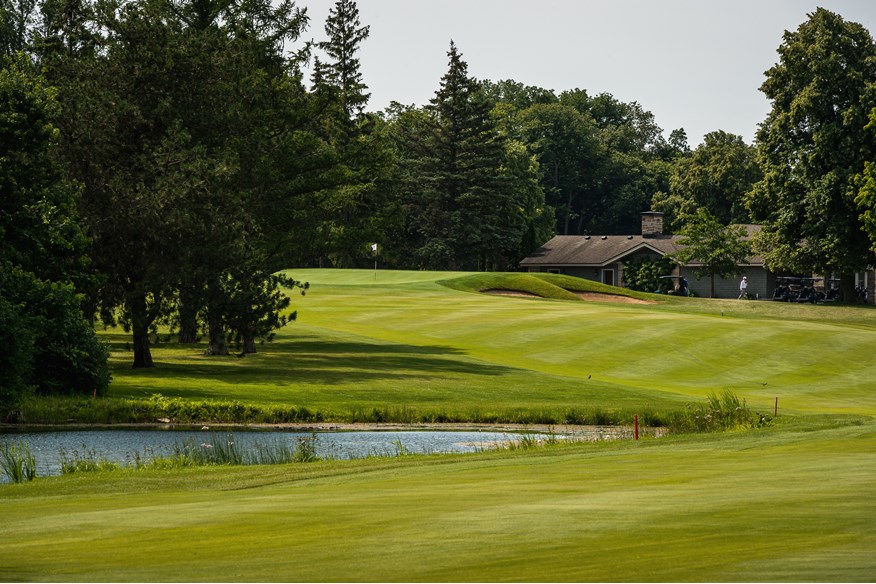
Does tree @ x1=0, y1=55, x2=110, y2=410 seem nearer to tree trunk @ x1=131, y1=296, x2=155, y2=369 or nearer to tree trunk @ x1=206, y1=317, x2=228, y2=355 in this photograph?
tree trunk @ x1=131, y1=296, x2=155, y2=369

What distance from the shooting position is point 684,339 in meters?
55.1

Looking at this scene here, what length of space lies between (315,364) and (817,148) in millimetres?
47782

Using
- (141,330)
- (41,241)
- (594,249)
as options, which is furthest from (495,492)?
(594,249)

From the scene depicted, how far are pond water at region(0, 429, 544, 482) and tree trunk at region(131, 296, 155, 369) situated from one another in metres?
10.8

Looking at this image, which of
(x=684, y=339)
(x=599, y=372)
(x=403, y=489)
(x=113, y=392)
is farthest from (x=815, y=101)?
(x=403, y=489)

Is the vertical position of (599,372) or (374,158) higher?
(374,158)

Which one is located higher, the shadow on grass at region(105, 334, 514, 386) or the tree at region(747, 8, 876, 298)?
the tree at region(747, 8, 876, 298)

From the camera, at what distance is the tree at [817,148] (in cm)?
8194

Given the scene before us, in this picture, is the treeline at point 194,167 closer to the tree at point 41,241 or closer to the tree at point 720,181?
the tree at point 41,241

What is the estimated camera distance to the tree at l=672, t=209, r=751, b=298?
10112 cm

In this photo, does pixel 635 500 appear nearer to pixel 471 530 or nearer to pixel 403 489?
pixel 471 530

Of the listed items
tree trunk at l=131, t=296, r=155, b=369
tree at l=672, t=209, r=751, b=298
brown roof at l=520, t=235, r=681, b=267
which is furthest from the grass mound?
tree trunk at l=131, t=296, r=155, b=369

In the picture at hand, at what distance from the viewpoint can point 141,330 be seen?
46.0 meters

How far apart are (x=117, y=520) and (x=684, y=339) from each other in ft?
145
